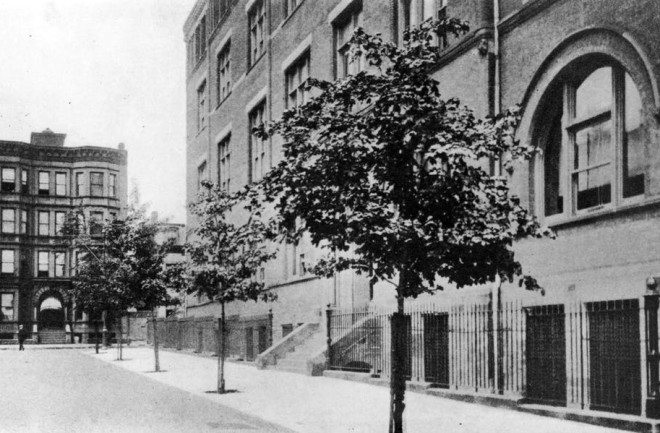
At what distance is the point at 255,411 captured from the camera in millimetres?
14242

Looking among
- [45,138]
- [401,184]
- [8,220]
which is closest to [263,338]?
[401,184]

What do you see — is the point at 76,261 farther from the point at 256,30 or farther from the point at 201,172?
the point at 256,30

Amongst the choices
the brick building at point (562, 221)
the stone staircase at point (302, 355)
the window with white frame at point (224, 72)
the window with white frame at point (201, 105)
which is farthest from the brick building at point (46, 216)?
the brick building at point (562, 221)

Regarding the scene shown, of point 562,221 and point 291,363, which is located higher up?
point 562,221

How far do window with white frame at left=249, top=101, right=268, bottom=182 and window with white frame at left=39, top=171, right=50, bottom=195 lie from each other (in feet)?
136

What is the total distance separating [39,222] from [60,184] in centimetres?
391

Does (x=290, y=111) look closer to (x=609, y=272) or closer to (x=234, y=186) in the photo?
(x=609, y=272)

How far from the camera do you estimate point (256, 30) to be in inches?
1383

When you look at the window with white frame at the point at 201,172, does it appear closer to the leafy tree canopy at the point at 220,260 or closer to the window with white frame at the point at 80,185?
the leafy tree canopy at the point at 220,260

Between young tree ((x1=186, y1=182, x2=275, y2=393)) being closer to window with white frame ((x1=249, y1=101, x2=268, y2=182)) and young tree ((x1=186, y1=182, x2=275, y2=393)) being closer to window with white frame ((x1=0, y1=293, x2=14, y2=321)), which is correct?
window with white frame ((x1=249, y1=101, x2=268, y2=182))

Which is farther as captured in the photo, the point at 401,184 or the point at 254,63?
the point at 254,63

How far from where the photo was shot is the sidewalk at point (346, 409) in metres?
11.8

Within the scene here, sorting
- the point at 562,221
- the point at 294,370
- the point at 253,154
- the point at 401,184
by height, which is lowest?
the point at 294,370

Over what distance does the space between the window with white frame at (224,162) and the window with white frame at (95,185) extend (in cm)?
3368
